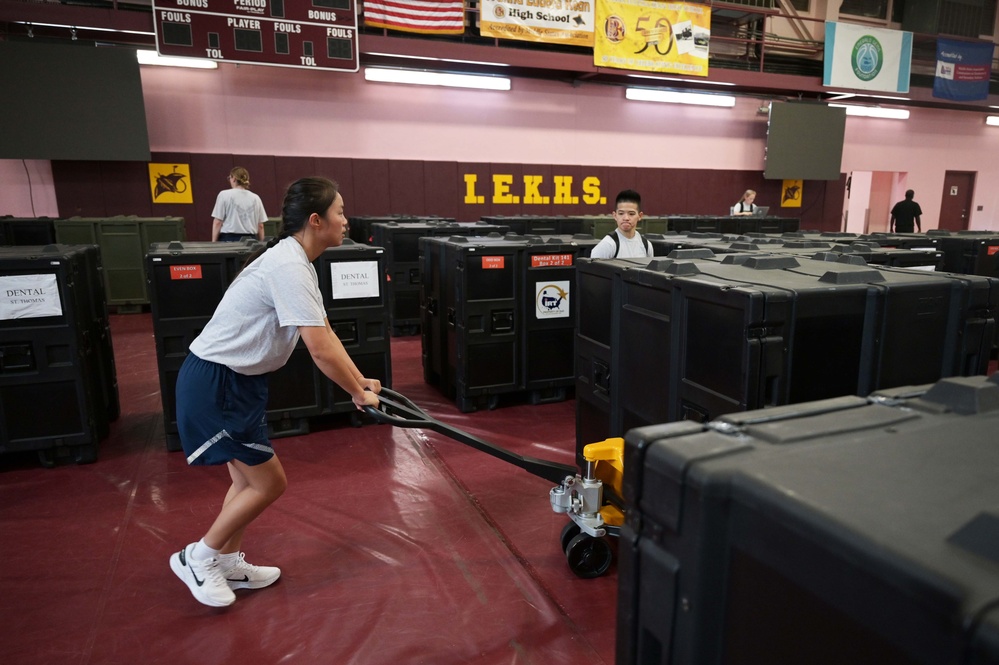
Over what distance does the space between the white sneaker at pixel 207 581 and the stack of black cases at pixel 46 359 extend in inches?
81.1

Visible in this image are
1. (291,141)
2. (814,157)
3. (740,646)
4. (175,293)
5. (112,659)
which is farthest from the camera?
(814,157)

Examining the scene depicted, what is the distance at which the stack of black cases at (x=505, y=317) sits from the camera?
538 centimetres

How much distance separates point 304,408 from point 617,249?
276cm

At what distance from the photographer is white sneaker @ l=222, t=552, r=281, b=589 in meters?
3.01

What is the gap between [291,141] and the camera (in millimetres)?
12039

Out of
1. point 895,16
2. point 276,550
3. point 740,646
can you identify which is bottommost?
point 276,550

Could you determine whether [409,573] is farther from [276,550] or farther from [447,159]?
[447,159]

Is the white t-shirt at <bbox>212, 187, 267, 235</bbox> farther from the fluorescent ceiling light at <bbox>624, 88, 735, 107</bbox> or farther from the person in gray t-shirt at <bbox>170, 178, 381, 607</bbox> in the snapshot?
the fluorescent ceiling light at <bbox>624, 88, 735, 107</bbox>

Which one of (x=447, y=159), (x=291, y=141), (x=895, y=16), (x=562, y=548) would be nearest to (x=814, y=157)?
(x=895, y=16)

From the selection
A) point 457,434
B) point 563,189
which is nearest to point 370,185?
point 563,189

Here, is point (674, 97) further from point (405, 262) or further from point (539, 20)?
point (405, 262)

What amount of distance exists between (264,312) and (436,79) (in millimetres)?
11020

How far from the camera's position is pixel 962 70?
48.7ft

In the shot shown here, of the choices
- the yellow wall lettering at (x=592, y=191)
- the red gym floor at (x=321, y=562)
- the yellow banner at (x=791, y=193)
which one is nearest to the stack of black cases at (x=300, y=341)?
the red gym floor at (x=321, y=562)
